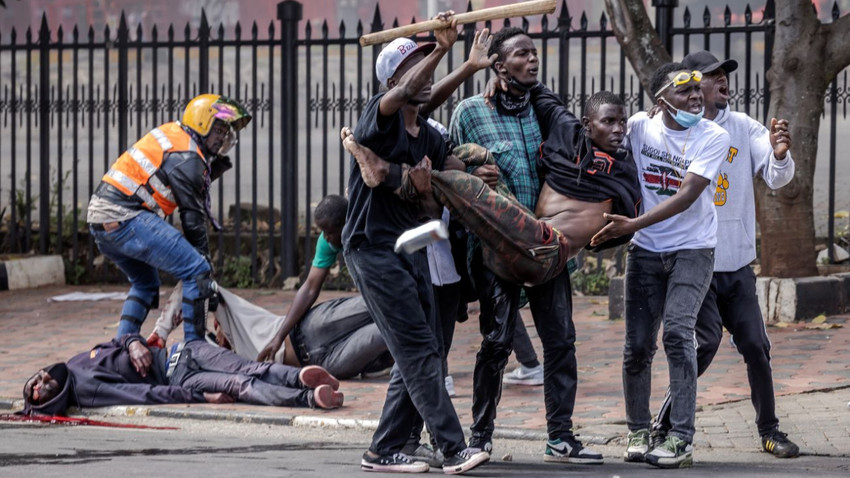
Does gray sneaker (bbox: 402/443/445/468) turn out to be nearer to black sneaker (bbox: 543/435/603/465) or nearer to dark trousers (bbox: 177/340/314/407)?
black sneaker (bbox: 543/435/603/465)

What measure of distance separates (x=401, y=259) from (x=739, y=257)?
1598mm

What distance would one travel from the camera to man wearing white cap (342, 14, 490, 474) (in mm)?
5352

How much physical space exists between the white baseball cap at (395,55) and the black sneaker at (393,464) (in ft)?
5.17

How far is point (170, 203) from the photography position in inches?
338

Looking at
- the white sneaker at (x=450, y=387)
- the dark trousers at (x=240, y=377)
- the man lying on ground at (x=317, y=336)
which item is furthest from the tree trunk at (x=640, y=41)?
the dark trousers at (x=240, y=377)

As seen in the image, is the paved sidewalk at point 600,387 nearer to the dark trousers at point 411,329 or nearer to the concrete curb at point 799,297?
the concrete curb at point 799,297

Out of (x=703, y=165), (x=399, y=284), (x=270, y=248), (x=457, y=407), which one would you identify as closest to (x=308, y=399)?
(x=457, y=407)

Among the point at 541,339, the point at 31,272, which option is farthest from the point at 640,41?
the point at 31,272

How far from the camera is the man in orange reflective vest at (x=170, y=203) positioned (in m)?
8.38

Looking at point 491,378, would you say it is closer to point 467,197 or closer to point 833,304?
point 467,197

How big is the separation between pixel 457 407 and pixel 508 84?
7.26 ft

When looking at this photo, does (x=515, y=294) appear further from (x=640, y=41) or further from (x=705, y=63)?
(x=640, y=41)

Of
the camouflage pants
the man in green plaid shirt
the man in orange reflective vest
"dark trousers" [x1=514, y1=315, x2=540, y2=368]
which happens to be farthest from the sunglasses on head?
the man in orange reflective vest

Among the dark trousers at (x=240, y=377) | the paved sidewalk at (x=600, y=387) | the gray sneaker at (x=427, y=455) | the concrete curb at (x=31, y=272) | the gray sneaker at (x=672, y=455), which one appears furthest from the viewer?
the concrete curb at (x=31, y=272)
